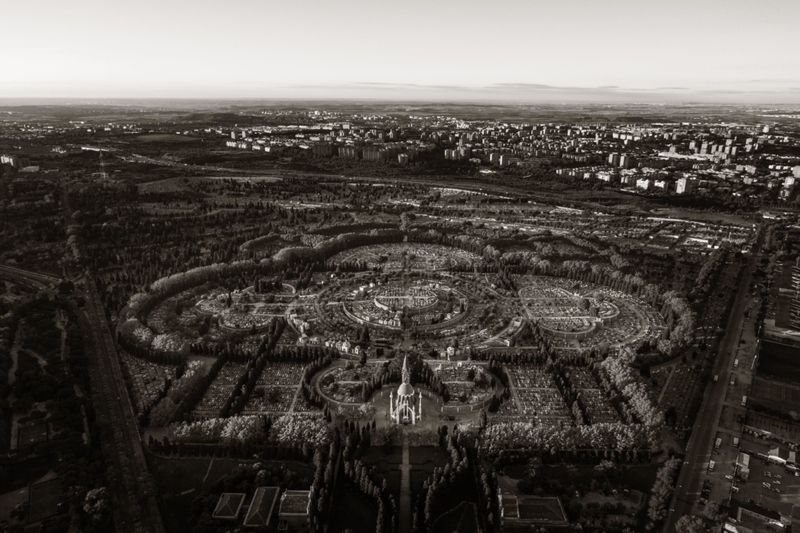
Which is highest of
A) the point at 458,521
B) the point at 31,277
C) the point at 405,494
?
the point at 31,277

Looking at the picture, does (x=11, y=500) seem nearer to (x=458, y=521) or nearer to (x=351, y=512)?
(x=351, y=512)

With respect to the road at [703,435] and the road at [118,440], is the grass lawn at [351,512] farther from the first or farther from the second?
the road at [703,435]

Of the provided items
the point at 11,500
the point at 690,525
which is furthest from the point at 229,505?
the point at 690,525

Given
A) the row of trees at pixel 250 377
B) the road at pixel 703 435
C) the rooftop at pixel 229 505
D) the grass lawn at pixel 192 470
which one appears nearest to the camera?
the rooftop at pixel 229 505

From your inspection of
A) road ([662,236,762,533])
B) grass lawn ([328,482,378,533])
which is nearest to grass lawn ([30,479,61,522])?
grass lawn ([328,482,378,533])

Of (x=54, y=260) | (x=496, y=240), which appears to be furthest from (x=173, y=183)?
(x=496, y=240)

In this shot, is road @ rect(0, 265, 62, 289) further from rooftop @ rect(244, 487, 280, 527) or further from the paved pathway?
the paved pathway

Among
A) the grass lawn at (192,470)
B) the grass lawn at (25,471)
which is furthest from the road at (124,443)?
the grass lawn at (25,471)
